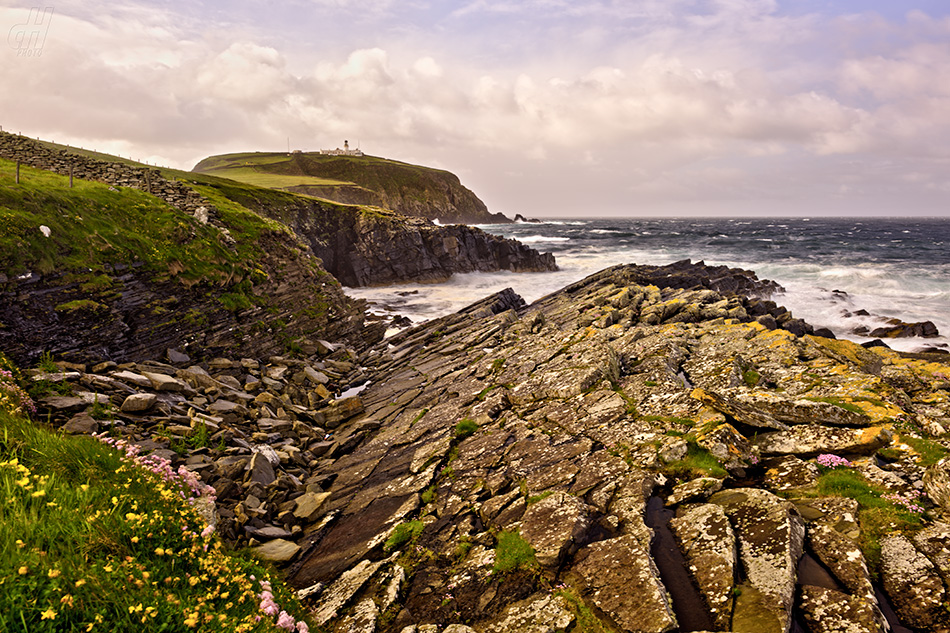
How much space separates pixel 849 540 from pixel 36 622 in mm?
9756

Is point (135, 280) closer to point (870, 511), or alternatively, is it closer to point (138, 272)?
Result: point (138, 272)

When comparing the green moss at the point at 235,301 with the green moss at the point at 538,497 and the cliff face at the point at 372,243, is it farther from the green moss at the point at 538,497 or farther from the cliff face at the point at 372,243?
the cliff face at the point at 372,243

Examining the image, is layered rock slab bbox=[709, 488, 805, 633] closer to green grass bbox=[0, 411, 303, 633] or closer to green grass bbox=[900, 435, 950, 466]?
green grass bbox=[900, 435, 950, 466]

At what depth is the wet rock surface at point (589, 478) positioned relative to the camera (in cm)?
615

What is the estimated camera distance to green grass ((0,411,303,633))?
401 centimetres

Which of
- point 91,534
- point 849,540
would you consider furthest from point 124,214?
point 849,540

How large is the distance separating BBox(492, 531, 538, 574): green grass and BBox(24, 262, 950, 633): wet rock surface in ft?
0.13

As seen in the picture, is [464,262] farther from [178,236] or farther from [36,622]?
[36,622]

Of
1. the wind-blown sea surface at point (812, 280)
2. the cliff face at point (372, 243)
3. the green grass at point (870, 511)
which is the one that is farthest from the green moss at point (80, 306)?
the cliff face at point (372, 243)

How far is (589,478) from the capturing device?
9305mm

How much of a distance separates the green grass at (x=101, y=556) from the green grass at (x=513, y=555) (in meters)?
3.24

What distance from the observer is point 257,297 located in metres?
25.1

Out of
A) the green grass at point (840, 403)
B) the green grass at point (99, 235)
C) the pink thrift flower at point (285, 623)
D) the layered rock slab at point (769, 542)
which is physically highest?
the green grass at point (99, 235)

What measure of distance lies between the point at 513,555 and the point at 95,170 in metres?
37.0
